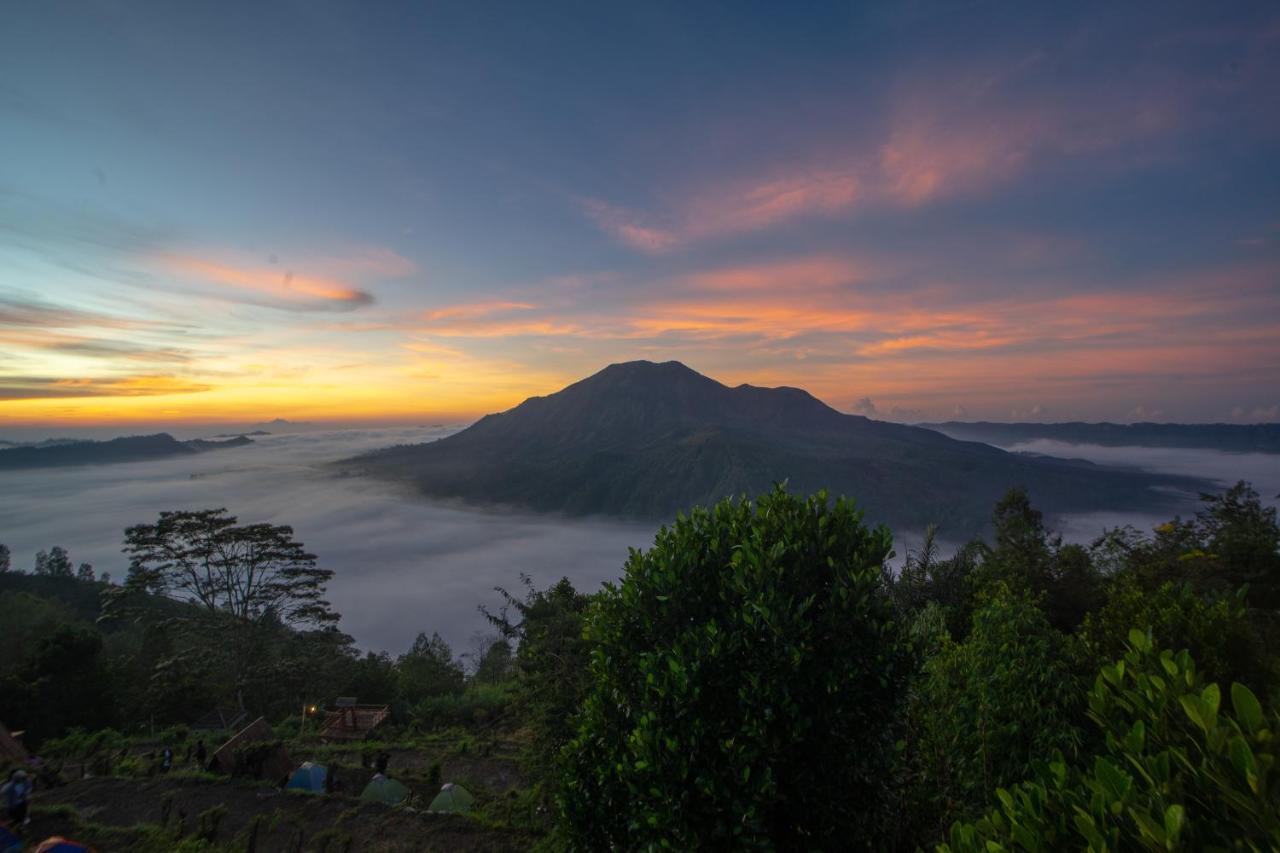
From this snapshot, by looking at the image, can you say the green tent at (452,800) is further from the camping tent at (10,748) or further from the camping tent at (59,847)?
the camping tent at (10,748)

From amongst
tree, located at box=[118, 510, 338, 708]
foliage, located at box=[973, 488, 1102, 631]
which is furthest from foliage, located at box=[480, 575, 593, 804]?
tree, located at box=[118, 510, 338, 708]

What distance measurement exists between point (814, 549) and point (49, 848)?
16.5 metres

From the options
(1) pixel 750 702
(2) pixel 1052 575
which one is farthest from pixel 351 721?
(2) pixel 1052 575

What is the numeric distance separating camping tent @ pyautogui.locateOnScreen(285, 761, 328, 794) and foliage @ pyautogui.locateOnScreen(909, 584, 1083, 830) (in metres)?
18.7

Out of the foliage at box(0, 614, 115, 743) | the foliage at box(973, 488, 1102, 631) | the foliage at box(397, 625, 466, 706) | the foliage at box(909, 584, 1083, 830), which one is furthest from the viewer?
the foliage at box(397, 625, 466, 706)

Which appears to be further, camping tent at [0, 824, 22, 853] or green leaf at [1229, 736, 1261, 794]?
camping tent at [0, 824, 22, 853]

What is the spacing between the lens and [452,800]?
17203mm

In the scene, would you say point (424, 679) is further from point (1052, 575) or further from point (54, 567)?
point (54, 567)

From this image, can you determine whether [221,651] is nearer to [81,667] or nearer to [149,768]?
[81,667]

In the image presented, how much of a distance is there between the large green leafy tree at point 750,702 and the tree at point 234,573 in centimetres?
3576

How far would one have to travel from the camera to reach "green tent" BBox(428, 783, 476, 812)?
16.9 meters

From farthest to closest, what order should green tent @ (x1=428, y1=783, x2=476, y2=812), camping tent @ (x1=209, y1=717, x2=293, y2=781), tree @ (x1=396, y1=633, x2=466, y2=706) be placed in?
1. tree @ (x1=396, y1=633, x2=466, y2=706)
2. camping tent @ (x1=209, y1=717, x2=293, y2=781)
3. green tent @ (x1=428, y1=783, x2=476, y2=812)

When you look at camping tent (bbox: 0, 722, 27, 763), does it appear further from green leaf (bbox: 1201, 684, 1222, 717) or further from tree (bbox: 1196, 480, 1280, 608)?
tree (bbox: 1196, 480, 1280, 608)

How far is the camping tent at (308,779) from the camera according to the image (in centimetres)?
1739
